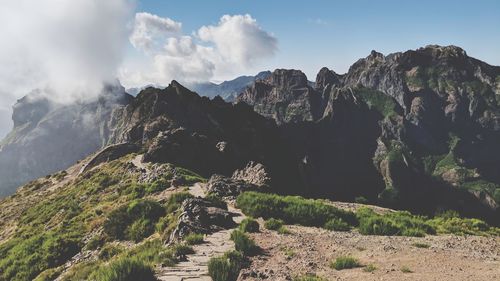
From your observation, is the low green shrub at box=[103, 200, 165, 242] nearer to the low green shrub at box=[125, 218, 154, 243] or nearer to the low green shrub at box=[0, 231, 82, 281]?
the low green shrub at box=[125, 218, 154, 243]

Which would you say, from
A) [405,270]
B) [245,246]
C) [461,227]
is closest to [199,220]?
[245,246]

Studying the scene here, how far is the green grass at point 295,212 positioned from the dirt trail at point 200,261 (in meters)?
5.40

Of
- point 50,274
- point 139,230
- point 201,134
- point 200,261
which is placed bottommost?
point 50,274

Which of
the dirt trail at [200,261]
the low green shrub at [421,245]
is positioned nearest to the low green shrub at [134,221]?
the dirt trail at [200,261]

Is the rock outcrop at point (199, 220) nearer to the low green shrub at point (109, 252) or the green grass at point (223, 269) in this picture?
the low green shrub at point (109, 252)

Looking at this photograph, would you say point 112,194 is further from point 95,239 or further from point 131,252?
point 131,252

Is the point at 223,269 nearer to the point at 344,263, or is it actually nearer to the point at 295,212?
the point at 344,263

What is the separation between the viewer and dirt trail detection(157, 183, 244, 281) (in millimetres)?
18750

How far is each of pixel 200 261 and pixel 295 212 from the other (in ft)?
42.9

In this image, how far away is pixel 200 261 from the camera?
845 inches

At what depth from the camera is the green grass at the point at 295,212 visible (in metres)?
32.6

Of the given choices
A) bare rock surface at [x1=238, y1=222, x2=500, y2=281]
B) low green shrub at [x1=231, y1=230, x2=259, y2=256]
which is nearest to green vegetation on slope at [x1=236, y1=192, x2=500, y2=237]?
bare rock surface at [x1=238, y1=222, x2=500, y2=281]

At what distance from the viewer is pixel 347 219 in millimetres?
33594

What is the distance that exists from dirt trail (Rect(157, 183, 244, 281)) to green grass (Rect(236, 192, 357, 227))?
17.7 ft
